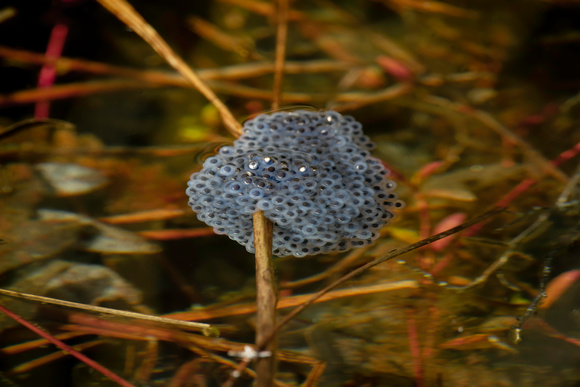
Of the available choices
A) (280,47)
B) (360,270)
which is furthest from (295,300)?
(280,47)

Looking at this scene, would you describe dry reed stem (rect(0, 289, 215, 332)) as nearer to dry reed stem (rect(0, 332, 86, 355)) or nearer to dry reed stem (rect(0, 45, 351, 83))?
dry reed stem (rect(0, 332, 86, 355))

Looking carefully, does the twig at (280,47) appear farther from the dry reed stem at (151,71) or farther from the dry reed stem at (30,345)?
the dry reed stem at (30,345)

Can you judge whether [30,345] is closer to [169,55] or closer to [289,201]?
[289,201]

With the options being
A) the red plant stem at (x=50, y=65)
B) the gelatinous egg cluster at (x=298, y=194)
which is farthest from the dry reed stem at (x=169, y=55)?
the red plant stem at (x=50, y=65)

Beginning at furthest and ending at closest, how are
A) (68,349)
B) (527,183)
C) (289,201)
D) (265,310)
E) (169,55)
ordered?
(169,55)
(527,183)
(289,201)
(68,349)
(265,310)

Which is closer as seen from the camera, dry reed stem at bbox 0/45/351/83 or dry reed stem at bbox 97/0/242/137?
dry reed stem at bbox 97/0/242/137

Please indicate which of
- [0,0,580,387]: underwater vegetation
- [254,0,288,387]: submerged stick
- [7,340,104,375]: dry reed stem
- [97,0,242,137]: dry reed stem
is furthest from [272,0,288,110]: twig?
[7,340,104,375]: dry reed stem
